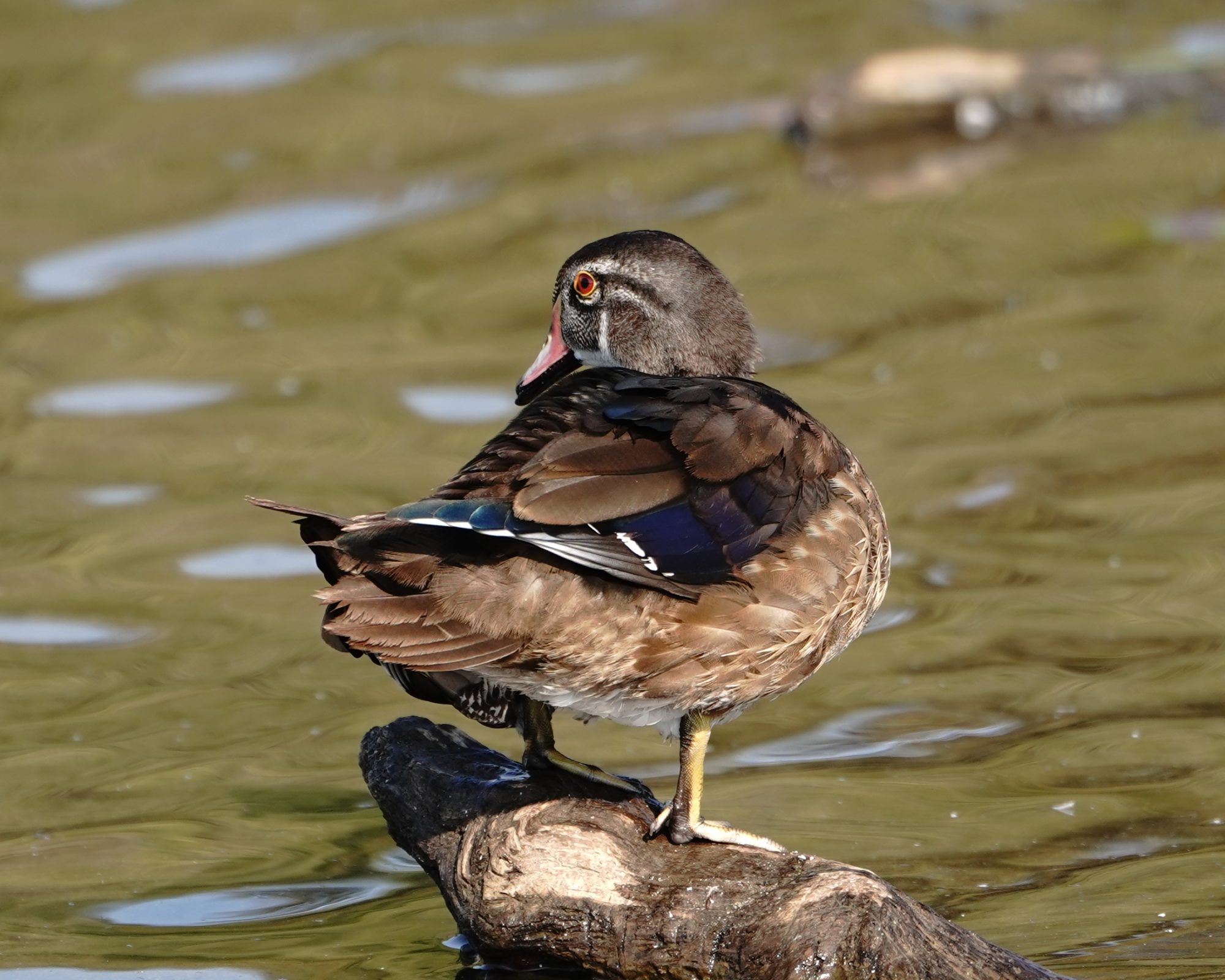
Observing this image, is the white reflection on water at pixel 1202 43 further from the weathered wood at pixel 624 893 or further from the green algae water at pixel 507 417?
the weathered wood at pixel 624 893

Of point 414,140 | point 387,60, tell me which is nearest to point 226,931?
point 414,140

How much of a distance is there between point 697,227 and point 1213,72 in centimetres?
418

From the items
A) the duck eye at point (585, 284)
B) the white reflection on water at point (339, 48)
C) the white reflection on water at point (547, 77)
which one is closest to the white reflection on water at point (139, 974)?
the duck eye at point (585, 284)

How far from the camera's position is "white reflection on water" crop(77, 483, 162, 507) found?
891 centimetres

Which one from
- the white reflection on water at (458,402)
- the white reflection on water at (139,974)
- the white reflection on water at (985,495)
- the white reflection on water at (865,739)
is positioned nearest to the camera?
the white reflection on water at (139,974)

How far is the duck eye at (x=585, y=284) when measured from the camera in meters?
5.98

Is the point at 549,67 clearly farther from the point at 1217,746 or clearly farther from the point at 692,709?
the point at 692,709

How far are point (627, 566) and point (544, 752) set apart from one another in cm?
98

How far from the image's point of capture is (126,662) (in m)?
7.51

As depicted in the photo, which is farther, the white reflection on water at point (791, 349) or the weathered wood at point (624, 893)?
the white reflection on water at point (791, 349)

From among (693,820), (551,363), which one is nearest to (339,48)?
(551,363)

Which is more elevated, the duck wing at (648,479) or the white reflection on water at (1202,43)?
the duck wing at (648,479)

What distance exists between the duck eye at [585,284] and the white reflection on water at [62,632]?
8.90ft

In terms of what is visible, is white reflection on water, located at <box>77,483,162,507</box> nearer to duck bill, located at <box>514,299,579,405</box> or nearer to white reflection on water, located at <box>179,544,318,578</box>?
white reflection on water, located at <box>179,544,318,578</box>
